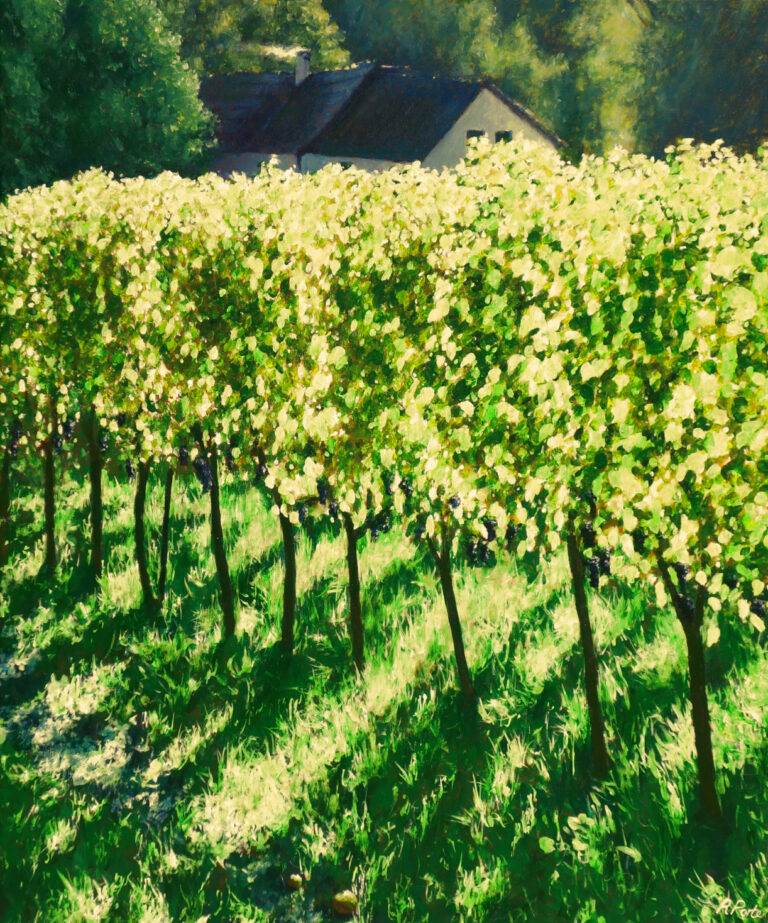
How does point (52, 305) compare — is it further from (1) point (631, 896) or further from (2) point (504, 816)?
(1) point (631, 896)

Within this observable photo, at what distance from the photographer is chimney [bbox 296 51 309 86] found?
1853 inches

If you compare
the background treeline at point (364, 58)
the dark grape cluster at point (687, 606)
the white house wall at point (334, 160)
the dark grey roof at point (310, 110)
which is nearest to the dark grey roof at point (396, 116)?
the white house wall at point (334, 160)

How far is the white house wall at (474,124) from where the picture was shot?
40.2m

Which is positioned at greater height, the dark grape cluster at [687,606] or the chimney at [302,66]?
the chimney at [302,66]

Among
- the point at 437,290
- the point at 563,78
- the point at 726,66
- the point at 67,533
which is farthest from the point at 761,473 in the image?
the point at 563,78

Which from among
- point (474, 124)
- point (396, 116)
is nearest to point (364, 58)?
point (396, 116)

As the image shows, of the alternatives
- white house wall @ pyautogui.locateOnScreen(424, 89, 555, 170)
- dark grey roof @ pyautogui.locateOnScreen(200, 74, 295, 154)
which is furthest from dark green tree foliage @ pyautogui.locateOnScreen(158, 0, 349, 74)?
white house wall @ pyautogui.locateOnScreen(424, 89, 555, 170)

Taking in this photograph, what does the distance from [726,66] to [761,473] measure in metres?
54.1

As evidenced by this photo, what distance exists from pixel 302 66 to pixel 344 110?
241 inches

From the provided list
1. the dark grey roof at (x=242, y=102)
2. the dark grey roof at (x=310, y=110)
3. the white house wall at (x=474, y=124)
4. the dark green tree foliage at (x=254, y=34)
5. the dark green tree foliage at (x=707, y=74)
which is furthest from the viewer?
the dark green tree foliage at (x=254, y=34)

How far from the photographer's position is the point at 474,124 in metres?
41.0

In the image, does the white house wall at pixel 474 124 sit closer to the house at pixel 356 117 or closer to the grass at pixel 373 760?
the house at pixel 356 117

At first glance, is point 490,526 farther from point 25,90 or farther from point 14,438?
point 25,90

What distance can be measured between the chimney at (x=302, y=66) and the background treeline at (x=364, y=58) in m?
5.04
